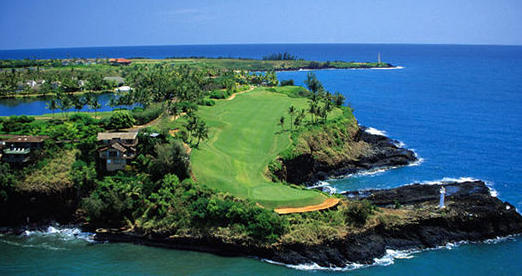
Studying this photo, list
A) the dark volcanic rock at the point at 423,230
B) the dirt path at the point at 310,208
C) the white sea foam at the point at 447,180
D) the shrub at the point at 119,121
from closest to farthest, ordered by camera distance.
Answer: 1. the dark volcanic rock at the point at 423,230
2. the dirt path at the point at 310,208
3. the white sea foam at the point at 447,180
4. the shrub at the point at 119,121

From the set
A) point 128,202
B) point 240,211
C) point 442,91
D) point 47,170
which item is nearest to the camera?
point 240,211

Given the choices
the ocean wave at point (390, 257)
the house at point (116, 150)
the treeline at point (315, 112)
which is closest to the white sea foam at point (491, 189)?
the ocean wave at point (390, 257)

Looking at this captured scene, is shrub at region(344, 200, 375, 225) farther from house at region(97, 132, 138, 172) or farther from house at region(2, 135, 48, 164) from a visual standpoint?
house at region(2, 135, 48, 164)

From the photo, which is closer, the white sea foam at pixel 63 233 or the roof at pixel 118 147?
the white sea foam at pixel 63 233

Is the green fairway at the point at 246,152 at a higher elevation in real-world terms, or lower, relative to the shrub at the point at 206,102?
lower

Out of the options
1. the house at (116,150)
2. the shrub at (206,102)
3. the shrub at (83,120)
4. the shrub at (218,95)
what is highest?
the shrub at (218,95)

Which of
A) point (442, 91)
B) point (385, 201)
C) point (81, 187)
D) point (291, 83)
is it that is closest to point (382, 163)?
point (385, 201)

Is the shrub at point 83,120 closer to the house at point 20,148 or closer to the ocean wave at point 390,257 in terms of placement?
the house at point 20,148

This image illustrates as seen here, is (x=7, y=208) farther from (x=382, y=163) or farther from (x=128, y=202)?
(x=382, y=163)
